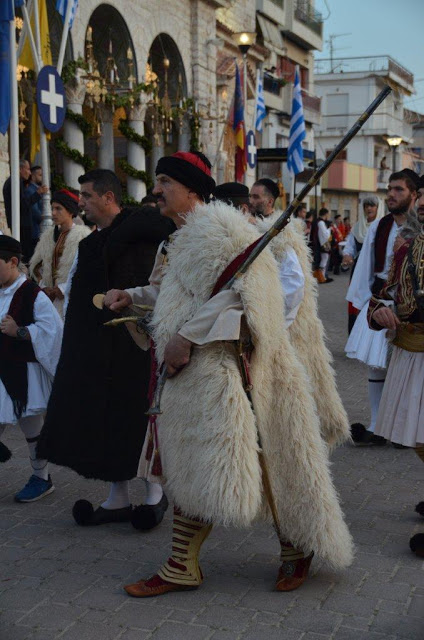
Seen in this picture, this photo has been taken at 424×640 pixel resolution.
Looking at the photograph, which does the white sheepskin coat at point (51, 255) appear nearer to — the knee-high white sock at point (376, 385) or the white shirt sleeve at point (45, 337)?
the white shirt sleeve at point (45, 337)

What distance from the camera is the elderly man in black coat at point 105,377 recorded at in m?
5.02

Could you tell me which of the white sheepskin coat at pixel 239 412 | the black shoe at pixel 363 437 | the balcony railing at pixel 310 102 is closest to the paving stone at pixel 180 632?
the white sheepskin coat at pixel 239 412

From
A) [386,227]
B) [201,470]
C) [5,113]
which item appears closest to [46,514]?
[201,470]

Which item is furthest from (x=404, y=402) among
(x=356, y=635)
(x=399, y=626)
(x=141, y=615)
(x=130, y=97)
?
(x=130, y=97)

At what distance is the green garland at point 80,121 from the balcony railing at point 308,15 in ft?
80.2

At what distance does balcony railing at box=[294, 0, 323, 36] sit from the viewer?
4216cm

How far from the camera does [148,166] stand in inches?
1071

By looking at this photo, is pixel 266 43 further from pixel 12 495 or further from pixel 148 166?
pixel 12 495

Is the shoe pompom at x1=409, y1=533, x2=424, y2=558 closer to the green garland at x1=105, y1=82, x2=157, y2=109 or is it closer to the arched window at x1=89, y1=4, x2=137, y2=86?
the green garland at x1=105, y1=82, x2=157, y2=109

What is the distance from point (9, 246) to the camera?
5750mm

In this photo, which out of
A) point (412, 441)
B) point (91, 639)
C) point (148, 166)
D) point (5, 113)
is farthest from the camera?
point (148, 166)

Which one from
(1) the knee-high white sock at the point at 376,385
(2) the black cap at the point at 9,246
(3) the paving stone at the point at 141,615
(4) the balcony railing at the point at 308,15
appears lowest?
(3) the paving stone at the point at 141,615

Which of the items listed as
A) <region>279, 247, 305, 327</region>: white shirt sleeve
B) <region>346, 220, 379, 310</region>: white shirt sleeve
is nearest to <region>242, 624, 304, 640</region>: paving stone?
<region>279, 247, 305, 327</region>: white shirt sleeve

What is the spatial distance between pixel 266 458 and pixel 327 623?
75cm
